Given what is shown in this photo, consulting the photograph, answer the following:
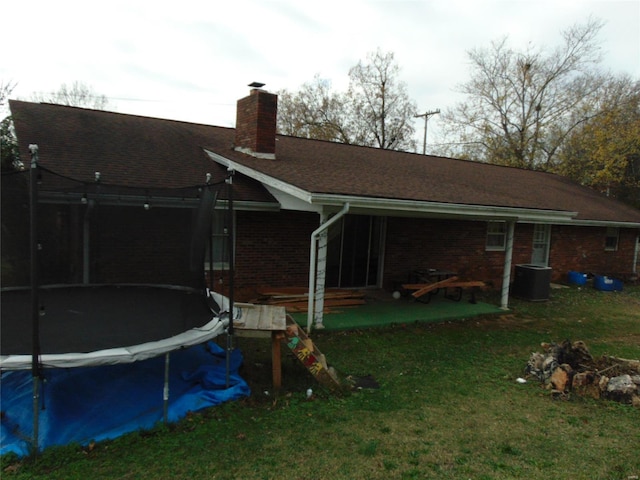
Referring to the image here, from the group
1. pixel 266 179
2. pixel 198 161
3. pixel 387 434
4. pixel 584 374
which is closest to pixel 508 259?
pixel 584 374

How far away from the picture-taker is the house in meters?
4.20

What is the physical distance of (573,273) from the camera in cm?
1424

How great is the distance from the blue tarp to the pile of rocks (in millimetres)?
3745

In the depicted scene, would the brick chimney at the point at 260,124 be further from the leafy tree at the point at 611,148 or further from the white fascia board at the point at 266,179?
the leafy tree at the point at 611,148

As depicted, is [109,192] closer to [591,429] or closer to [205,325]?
[205,325]

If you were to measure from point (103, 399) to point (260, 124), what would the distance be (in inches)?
270

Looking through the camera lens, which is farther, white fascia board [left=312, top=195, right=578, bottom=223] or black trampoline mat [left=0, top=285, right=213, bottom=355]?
white fascia board [left=312, top=195, right=578, bottom=223]

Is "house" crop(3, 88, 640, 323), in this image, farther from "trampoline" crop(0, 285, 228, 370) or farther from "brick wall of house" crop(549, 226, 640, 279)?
"trampoline" crop(0, 285, 228, 370)

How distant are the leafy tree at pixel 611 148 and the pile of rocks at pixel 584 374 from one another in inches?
841

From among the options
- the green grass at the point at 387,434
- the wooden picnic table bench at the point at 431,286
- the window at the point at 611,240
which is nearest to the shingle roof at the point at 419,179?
the window at the point at 611,240

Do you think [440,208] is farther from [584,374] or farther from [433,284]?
[584,374]

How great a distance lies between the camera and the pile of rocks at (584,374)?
486 centimetres

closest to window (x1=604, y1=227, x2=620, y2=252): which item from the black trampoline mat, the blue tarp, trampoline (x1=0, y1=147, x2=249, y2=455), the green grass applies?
the green grass

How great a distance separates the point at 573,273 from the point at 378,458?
43.8 feet
